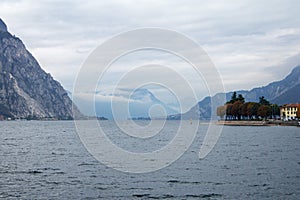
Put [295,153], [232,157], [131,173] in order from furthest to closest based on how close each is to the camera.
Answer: [295,153] → [232,157] → [131,173]

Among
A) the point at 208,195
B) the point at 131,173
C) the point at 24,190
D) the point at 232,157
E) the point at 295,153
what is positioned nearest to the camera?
the point at 208,195

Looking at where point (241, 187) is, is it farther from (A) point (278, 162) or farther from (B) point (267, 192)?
(A) point (278, 162)

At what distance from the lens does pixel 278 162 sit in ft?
213

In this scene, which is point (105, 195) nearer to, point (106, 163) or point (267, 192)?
point (267, 192)

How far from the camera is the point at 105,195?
133 feet

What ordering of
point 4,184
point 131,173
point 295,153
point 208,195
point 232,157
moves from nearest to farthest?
point 208,195 < point 4,184 < point 131,173 < point 232,157 < point 295,153

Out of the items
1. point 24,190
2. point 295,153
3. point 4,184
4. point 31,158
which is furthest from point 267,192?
point 31,158

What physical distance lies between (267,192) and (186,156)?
33.4 metres

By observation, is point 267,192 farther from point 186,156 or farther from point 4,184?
point 186,156

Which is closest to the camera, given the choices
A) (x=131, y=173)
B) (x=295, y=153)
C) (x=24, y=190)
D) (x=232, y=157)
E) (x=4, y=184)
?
(x=24, y=190)

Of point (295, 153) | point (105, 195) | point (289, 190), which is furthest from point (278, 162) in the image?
point (105, 195)

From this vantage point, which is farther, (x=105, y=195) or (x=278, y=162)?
(x=278, y=162)

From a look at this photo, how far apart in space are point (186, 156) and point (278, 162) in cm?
1645

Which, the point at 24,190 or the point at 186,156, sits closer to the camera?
the point at 24,190
